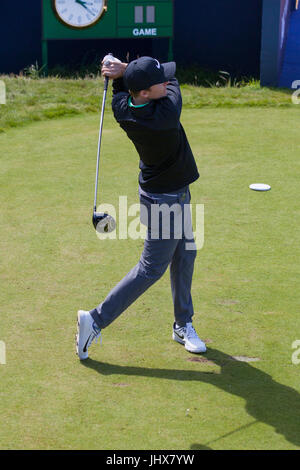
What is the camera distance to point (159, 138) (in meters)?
4.43

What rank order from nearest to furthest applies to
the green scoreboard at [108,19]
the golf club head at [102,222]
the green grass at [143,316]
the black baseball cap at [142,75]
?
the green grass at [143,316] → the black baseball cap at [142,75] → the golf club head at [102,222] → the green scoreboard at [108,19]

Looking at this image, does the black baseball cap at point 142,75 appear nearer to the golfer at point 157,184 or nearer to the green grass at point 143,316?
the golfer at point 157,184

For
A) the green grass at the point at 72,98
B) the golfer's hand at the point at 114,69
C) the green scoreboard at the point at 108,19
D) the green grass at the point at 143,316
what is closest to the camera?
the green grass at the point at 143,316

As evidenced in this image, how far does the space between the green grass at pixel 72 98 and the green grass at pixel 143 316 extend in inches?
80.7

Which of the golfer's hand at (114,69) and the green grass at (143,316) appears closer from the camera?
the green grass at (143,316)

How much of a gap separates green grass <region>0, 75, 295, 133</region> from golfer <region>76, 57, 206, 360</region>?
20.2 feet

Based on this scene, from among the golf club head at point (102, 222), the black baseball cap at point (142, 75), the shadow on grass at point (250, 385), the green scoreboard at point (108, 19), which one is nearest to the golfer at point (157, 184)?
the black baseball cap at point (142, 75)

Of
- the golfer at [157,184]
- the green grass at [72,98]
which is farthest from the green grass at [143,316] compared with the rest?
the green grass at [72,98]

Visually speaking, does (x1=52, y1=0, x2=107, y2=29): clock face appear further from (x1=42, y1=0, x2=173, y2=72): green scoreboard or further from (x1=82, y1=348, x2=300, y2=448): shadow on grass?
(x1=82, y1=348, x2=300, y2=448): shadow on grass

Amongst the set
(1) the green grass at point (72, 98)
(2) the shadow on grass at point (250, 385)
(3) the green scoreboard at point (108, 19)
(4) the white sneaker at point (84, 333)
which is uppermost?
(3) the green scoreboard at point (108, 19)

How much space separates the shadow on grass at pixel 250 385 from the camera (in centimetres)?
408

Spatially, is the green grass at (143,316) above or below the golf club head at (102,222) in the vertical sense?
below
